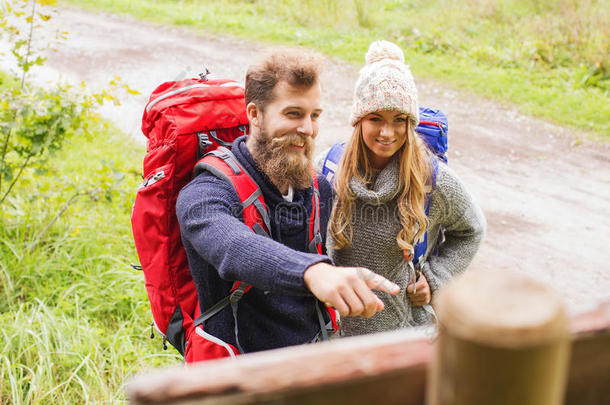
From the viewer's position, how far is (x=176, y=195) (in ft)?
6.66

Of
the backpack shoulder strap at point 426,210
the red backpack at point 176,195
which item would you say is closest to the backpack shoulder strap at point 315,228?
the red backpack at point 176,195

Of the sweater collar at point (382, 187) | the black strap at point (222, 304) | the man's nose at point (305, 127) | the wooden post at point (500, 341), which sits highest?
the wooden post at point (500, 341)

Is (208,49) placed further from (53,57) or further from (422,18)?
(422,18)

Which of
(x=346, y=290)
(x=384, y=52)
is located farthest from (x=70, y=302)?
(x=346, y=290)

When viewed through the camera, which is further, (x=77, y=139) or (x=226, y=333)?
(x=77, y=139)

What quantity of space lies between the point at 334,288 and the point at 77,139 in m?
6.37

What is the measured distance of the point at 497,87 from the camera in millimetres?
8922

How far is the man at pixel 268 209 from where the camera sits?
1645 mm

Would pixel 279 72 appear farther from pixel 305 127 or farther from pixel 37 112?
pixel 37 112

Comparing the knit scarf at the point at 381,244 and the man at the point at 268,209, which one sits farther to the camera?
the knit scarf at the point at 381,244

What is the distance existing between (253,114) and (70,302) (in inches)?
98.8

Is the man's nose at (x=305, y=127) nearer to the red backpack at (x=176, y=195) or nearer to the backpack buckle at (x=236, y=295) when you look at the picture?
the red backpack at (x=176, y=195)

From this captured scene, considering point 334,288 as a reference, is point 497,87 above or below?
below

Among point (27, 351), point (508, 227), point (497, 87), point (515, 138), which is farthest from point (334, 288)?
point (497, 87)
